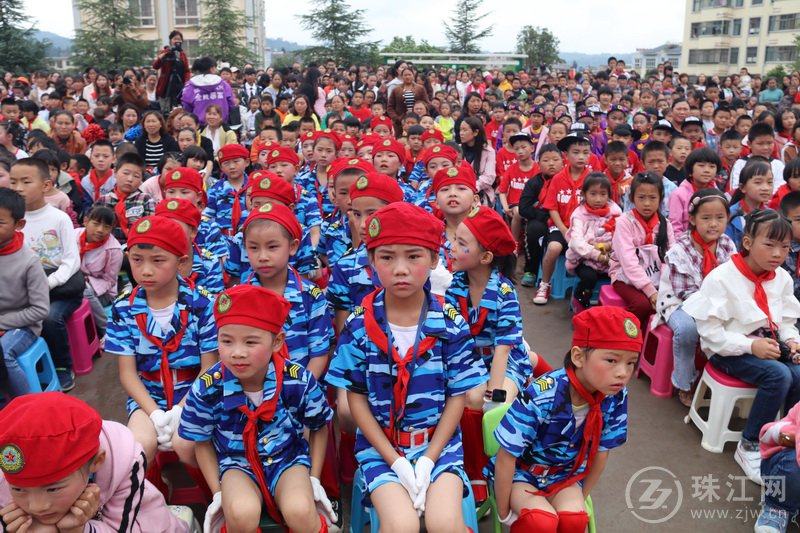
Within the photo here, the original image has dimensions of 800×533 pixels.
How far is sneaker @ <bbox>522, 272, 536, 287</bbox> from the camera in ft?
19.5

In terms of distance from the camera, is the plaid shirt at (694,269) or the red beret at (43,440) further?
the plaid shirt at (694,269)

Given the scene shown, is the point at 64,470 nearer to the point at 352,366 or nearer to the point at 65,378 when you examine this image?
the point at 352,366

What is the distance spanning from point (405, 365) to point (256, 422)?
0.61 metres

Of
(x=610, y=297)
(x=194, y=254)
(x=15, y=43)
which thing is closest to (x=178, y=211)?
(x=194, y=254)

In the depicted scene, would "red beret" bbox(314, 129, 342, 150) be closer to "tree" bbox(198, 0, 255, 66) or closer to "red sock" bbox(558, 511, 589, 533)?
"red sock" bbox(558, 511, 589, 533)

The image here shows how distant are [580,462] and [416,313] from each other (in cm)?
85

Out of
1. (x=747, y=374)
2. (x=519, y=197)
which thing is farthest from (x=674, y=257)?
A: (x=519, y=197)

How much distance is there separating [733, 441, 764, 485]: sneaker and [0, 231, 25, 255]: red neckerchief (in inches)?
165

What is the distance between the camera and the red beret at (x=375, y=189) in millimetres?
3391

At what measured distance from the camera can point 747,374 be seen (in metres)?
3.18

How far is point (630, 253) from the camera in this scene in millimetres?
4258

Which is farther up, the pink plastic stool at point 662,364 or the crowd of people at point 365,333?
the crowd of people at point 365,333

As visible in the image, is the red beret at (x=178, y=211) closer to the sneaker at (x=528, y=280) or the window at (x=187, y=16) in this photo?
the sneaker at (x=528, y=280)

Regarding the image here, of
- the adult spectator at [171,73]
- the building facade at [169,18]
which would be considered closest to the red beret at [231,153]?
the adult spectator at [171,73]
